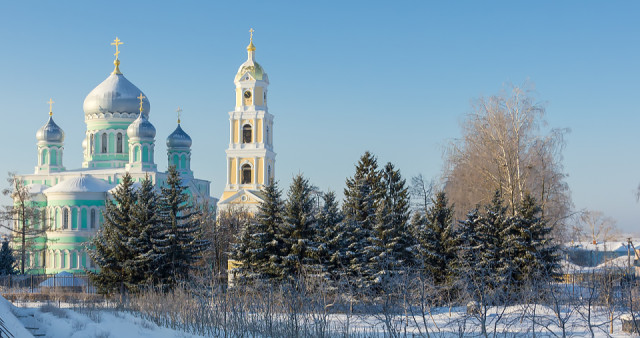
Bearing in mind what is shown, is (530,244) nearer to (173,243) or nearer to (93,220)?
(173,243)

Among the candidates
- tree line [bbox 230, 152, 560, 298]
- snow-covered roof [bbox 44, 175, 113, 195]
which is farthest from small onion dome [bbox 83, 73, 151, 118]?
tree line [bbox 230, 152, 560, 298]

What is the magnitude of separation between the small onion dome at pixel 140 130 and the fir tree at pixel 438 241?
2669 cm

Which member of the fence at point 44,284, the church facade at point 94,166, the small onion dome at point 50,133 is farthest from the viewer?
the small onion dome at point 50,133

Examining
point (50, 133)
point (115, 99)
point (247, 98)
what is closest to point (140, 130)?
point (115, 99)

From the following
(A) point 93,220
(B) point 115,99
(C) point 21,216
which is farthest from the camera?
(B) point 115,99

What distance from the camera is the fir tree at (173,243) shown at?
24141mm

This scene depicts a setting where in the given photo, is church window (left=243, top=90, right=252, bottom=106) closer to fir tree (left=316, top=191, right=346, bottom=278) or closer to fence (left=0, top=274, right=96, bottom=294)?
fence (left=0, top=274, right=96, bottom=294)

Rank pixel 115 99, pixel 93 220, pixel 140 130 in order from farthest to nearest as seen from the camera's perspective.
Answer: pixel 115 99, pixel 140 130, pixel 93 220

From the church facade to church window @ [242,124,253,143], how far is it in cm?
437

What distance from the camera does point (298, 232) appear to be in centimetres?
2352

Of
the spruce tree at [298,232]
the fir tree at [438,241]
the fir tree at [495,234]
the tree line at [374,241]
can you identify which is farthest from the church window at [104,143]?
the fir tree at [495,234]

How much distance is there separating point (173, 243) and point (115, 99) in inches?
1097

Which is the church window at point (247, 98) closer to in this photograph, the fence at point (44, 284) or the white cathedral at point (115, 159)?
the white cathedral at point (115, 159)

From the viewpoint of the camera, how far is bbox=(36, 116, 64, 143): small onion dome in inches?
1977
